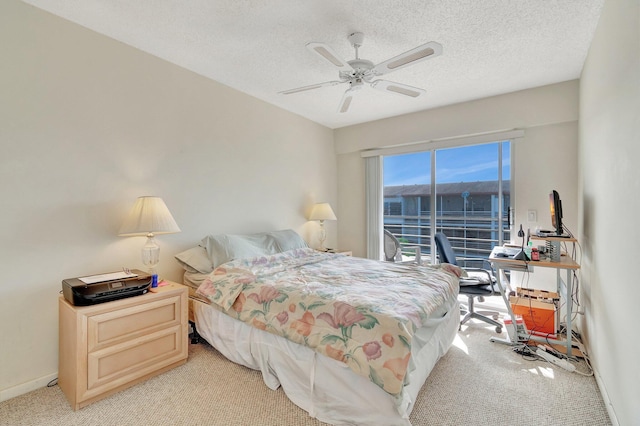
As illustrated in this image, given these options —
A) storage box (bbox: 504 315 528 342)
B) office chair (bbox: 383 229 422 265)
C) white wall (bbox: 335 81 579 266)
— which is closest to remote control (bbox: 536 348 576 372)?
storage box (bbox: 504 315 528 342)

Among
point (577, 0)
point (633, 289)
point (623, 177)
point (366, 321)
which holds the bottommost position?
point (366, 321)

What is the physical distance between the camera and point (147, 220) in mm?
2164

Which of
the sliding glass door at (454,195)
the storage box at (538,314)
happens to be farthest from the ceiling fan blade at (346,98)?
the storage box at (538,314)

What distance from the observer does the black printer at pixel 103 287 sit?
177 cm

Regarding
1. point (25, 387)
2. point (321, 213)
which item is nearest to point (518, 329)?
point (321, 213)

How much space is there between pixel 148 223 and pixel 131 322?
71 centimetres

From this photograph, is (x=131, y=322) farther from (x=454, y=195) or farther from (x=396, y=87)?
(x=454, y=195)

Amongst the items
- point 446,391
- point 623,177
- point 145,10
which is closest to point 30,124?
point 145,10

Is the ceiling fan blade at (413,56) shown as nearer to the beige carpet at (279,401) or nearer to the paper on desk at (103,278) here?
the beige carpet at (279,401)

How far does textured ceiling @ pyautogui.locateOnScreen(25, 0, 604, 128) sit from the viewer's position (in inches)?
75.3

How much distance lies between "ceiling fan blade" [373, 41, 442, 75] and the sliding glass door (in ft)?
7.31

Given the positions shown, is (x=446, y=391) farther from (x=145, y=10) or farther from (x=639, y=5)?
(x=145, y=10)

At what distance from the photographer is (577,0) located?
72.1 inches

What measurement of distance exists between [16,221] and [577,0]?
3.97 metres
